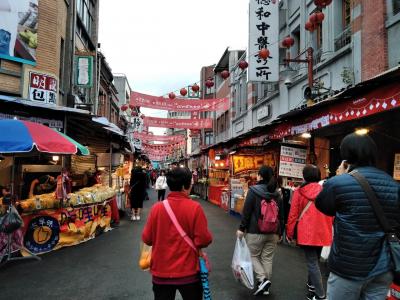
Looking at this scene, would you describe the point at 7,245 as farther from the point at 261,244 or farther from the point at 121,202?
the point at 121,202

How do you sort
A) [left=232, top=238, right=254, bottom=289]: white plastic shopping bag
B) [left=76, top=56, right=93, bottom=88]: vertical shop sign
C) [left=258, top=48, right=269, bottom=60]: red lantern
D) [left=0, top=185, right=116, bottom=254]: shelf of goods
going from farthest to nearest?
[left=76, top=56, right=93, bottom=88]: vertical shop sign
[left=258, top=48, right=269, bottom=60]: red lantern
[left=0, top=185, right=116, bottom=254]: shelf of goods
[left=232, top=238, right=254, bottom=289]: white plastic shopping bag

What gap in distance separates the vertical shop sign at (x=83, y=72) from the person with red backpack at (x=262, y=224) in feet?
38.2

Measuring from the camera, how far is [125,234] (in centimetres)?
1049

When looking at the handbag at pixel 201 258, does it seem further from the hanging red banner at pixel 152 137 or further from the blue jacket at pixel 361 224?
the hanging red banner at pixel 152 137

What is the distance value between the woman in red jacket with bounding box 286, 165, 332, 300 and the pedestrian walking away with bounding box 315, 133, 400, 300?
202 cm

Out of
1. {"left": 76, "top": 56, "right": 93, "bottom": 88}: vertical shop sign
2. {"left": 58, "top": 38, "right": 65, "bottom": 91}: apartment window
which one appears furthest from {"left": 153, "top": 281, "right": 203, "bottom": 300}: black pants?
{"left": 76, "top": 56, "right": 93, "bottom": 88}: vertical shop sign

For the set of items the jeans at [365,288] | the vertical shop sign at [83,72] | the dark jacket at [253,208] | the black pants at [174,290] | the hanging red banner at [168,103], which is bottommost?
the black pants at [174,290]

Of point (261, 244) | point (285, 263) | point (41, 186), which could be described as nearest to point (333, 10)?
point (285, 263)

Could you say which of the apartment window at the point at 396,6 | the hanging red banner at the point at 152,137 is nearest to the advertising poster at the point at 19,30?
the apartment window at the point at 396,6

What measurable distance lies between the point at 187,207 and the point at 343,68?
9.63 m

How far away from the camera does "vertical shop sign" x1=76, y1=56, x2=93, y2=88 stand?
15156 millimetres

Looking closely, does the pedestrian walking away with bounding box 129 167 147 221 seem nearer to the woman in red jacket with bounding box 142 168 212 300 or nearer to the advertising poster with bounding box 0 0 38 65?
the advertising poster with bounding box 0 0 38 65

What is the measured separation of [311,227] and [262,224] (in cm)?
69

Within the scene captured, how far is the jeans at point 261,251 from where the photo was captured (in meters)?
5.35
